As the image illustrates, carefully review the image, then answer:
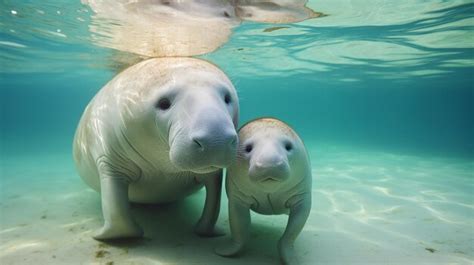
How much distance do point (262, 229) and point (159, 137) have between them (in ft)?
7.36

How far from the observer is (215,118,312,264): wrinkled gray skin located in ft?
10.0

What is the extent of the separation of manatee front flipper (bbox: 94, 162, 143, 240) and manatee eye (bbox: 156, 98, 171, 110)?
113 centimetres

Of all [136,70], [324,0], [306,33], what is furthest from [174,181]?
[306,33]

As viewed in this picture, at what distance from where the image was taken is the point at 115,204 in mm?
3389

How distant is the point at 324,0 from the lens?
8.26 metres

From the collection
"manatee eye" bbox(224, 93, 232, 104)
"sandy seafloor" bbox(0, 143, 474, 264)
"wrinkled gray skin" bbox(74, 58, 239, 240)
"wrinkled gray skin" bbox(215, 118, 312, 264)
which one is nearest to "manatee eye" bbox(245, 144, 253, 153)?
"wrinkled gray skin" bbox(215, 118, 312, 264)

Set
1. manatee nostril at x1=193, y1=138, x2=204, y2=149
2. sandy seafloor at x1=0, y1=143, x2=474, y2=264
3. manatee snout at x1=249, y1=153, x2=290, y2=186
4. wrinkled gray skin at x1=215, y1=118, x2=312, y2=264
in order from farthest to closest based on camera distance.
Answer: sandy seafloor at x1=0, y1=143, x2=474, y2=264
wrinkled gray skin at x1=215, y1=118, x2=312, y2=264
manatee snout at x1=249, y1=153, x2=290, y2=186
manatee nostril at x1=193, y1=138, x2=204, y2=149

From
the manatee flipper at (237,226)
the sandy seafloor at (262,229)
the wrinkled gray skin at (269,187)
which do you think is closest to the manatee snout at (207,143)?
the wrinkled gray skin at (269,187)

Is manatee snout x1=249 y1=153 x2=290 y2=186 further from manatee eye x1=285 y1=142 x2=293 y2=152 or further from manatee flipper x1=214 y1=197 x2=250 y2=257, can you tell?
manatee flipper x1=214 y1=197 x2=250 y2=257

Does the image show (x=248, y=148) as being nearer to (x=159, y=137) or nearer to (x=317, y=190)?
(x=159, y=137)

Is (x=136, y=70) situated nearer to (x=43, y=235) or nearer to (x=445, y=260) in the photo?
(x=43, y=235)

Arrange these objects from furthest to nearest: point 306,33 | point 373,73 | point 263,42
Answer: point 373,73 < point 263,42 < point 306,33

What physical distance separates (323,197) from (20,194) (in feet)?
20.4

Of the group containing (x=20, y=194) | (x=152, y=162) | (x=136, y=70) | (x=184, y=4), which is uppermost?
(x=184, y=4)
